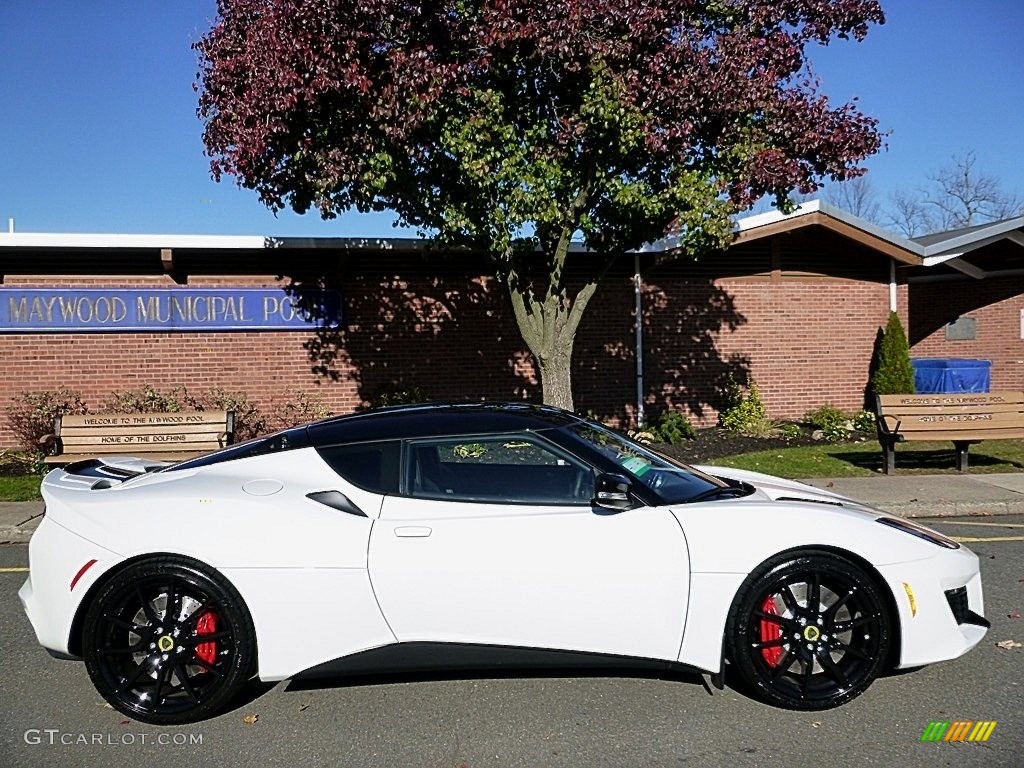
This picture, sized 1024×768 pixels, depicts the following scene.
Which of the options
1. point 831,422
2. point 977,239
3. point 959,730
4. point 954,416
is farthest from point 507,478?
point 977,239

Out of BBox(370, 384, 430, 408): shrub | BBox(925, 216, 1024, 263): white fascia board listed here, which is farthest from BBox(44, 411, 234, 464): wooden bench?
BBox(925, 216, 1024, 263): white fascia board

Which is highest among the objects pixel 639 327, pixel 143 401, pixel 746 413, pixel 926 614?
pixel 639 327

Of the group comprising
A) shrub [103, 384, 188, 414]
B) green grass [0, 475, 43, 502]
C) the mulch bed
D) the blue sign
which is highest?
the blue sign

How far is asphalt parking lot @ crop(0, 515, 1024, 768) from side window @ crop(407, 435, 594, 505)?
822mm

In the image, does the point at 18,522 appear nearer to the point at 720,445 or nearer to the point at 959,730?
the point at 959,730

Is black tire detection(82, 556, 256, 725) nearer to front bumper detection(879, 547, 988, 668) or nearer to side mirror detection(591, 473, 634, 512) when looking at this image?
side mirror detection(591, 473, 634, 512)

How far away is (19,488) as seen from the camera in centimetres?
995

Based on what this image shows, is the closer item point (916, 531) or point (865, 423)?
point (916, 531)

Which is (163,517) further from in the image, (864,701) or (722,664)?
(864,701)

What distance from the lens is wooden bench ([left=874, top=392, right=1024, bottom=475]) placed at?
10.2m

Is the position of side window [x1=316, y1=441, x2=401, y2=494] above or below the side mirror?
above

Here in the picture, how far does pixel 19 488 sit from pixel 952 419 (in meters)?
10.8

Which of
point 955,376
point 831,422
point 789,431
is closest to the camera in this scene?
point 789,431

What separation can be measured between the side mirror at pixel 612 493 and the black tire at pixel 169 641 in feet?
5.18
